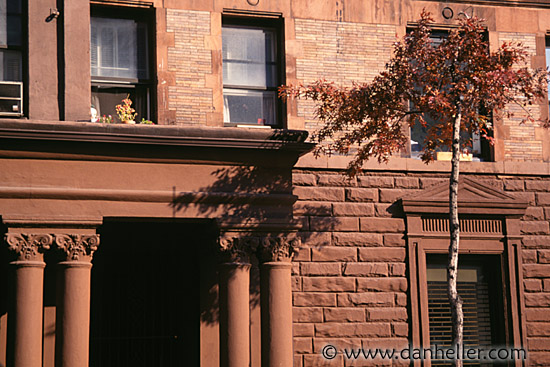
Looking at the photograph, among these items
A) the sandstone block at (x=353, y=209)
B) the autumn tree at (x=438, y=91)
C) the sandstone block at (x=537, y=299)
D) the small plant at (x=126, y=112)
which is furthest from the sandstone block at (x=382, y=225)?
the small plant at (x=126, y=112)

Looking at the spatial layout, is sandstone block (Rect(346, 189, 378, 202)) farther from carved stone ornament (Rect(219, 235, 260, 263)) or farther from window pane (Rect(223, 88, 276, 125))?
carved stone ornament (Rect(219, 235, 260, 263))

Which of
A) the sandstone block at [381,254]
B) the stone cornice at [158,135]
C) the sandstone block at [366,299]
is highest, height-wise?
the stone cornice at [158,135]

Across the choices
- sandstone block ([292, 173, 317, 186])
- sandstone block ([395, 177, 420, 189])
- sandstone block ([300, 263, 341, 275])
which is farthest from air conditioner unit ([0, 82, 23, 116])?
sandstone block ([395, 177, 420, 189])

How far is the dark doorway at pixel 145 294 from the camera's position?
1772cm

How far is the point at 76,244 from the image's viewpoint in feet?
49.9

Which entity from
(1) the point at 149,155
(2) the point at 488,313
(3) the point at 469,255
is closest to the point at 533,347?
(2) the point at 488,313

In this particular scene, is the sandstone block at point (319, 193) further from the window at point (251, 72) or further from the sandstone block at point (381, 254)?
the window at point (251, 72)

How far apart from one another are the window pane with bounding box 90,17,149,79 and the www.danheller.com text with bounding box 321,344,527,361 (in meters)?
6.48

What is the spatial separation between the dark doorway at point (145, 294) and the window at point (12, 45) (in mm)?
3345

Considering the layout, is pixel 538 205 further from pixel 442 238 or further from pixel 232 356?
pixel 232 356

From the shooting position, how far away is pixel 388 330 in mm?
17438

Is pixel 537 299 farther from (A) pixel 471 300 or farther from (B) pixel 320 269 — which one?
(B) pixel 320 269

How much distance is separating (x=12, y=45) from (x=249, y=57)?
4.61 metres

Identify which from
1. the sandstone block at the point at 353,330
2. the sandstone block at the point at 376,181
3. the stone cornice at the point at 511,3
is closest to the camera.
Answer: the sandstone block at the point at 353,330
